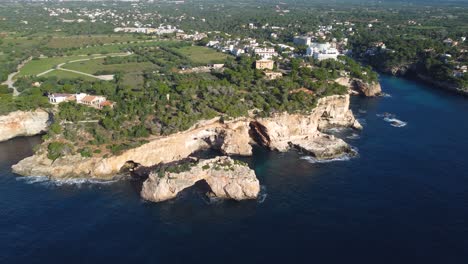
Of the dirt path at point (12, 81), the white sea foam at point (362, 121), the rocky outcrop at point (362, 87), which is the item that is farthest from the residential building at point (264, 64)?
the dirt path at point (12, 81)

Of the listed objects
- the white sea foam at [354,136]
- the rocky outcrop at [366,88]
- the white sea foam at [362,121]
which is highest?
the rocky outcrop at [366,88]

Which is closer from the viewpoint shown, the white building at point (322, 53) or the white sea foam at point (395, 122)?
the white sea foam at point (395, 122)

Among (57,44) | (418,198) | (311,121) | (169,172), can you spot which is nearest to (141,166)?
(169,172)

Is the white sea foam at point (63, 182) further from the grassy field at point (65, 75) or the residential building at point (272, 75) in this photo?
the grassy field at point (65, 75)

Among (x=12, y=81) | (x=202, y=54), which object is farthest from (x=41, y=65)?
(x=202, y=54)

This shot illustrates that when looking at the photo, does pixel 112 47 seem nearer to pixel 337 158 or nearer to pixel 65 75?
pixel 65 75

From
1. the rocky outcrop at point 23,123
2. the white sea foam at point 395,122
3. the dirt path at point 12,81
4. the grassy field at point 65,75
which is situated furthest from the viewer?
the grassy field at point 65,75
